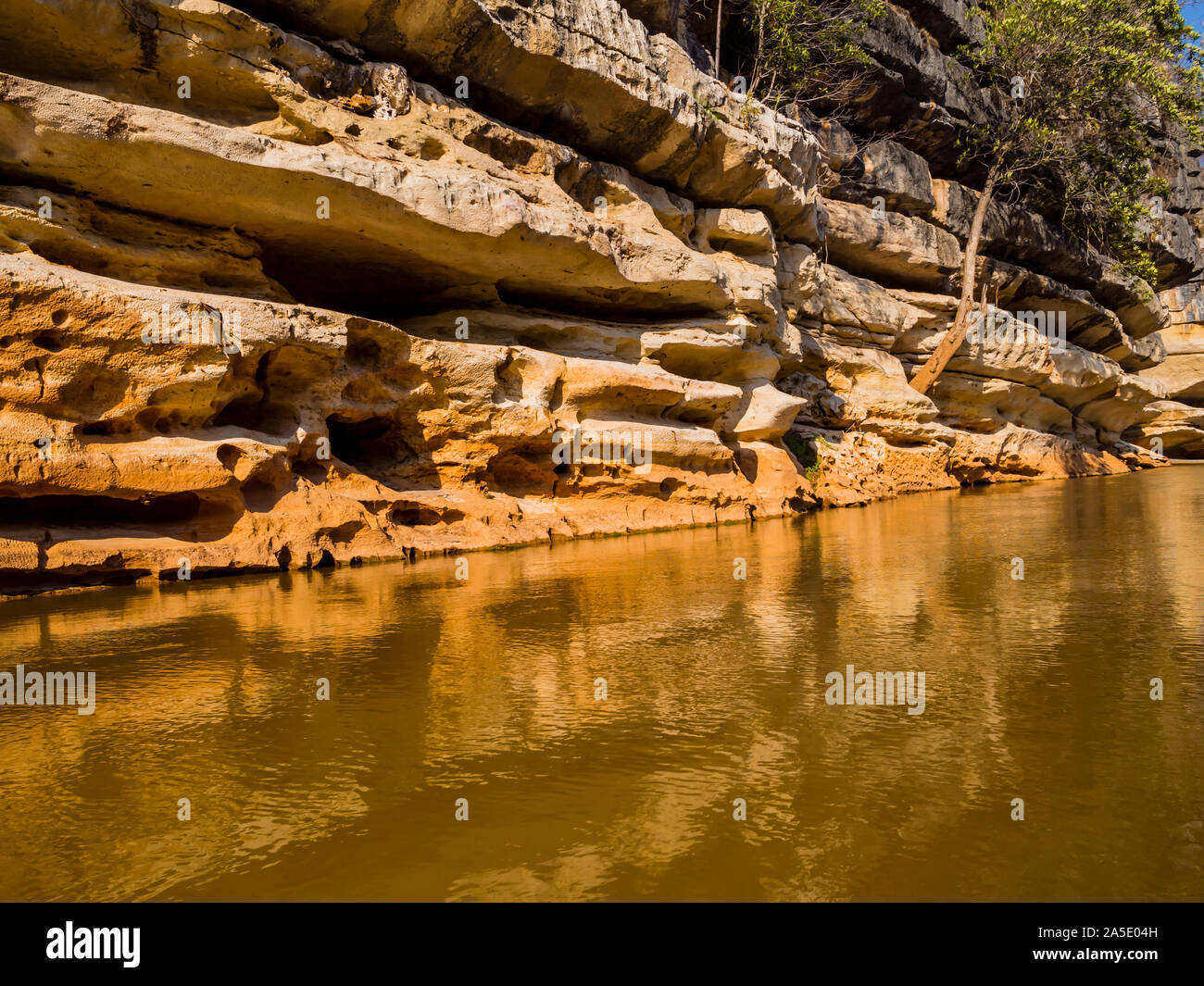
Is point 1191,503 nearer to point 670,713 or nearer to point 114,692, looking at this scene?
point 670,713

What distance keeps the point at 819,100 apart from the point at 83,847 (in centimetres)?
2696

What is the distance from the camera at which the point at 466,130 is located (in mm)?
14398

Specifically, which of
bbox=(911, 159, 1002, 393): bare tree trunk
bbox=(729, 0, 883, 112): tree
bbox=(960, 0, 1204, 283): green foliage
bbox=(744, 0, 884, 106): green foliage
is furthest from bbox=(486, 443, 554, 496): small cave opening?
bbox=(960, 0, 1204, 283): green foliage

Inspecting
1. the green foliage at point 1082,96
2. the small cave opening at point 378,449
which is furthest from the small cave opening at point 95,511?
the green foliage at point 1082,96

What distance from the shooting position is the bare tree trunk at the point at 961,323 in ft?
80.6

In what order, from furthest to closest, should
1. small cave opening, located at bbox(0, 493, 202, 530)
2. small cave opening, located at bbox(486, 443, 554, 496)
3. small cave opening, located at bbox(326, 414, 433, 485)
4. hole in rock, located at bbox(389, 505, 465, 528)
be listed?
→ small cave opening, located at bbox(486, 443, 554, 496) → small cave opening, located at bbox(326, 414, 433, 485) → hole in rock, located at bbox(389, 505, 465, 528) → small cave opening, located at bbox(0, 493, 202, 530)

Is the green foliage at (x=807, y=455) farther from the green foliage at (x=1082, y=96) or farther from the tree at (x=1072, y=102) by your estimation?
the green foliage at (x=1082, y=96)

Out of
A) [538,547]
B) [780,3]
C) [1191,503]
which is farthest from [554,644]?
[780,3]

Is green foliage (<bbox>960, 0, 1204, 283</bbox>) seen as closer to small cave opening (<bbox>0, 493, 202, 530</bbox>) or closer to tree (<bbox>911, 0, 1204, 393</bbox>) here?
tree (<bbox>911, 0, 1204, 393</bbox>)

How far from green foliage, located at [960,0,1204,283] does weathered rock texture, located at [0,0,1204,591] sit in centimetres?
898

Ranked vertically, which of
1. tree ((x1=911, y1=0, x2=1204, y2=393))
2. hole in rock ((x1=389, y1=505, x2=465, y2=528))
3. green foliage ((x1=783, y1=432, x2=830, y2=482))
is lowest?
hole in rock ((x1=389, y1=505, x2=465, y2=528))

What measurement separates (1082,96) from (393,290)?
21794 millimetres

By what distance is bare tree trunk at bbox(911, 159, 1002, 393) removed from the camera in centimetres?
2456

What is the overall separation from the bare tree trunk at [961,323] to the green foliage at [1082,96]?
1.43 metres
